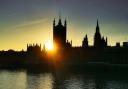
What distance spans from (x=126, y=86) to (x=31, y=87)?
74.2 ft

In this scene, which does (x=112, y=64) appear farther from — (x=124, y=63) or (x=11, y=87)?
(x=11, y=87)

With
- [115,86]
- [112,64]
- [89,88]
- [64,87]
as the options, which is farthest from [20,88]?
[112,64]

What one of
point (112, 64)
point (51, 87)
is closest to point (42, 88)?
point (51, 87)

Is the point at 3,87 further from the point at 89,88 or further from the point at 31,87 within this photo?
the point at 89,88

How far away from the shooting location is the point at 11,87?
87.4m

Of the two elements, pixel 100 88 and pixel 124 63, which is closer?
pixel 100 88

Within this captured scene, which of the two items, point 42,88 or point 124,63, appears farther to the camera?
point 124,63

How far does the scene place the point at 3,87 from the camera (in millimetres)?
86812

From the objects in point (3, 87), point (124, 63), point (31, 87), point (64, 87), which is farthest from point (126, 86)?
point (124, 63)

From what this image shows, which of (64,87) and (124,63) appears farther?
(124,63)

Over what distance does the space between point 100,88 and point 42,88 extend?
1346cm

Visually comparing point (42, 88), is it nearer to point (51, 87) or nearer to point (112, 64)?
point (51, 87)

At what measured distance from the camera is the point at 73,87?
A: 285 feet

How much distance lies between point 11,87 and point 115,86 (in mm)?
24838
